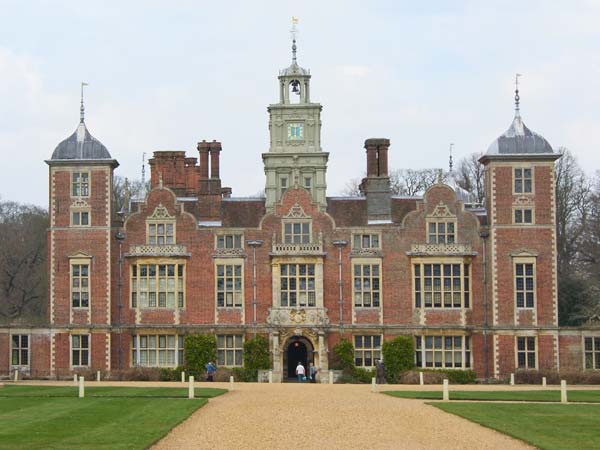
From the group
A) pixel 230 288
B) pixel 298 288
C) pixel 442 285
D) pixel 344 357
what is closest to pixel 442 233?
pixel 442 285

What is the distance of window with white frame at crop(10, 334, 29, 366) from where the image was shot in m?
47.4

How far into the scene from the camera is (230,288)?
4781cm

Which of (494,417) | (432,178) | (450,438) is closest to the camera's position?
(450,438)

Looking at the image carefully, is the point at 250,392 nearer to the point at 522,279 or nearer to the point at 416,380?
the point at 416,380

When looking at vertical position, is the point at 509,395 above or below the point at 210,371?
below

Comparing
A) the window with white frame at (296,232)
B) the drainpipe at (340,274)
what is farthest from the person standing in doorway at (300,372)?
the window with white frame at (296,232)

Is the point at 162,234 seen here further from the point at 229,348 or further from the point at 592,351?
the point at 592,351

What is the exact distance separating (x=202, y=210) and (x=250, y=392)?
14.3 meters

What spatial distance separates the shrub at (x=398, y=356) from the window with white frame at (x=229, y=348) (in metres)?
5.84

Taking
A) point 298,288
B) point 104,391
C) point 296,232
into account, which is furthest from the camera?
point 296,232

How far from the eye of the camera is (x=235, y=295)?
47.8m

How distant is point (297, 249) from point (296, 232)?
79 centimetres

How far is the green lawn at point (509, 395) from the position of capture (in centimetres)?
3394

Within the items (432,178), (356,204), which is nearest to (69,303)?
(356,204)
